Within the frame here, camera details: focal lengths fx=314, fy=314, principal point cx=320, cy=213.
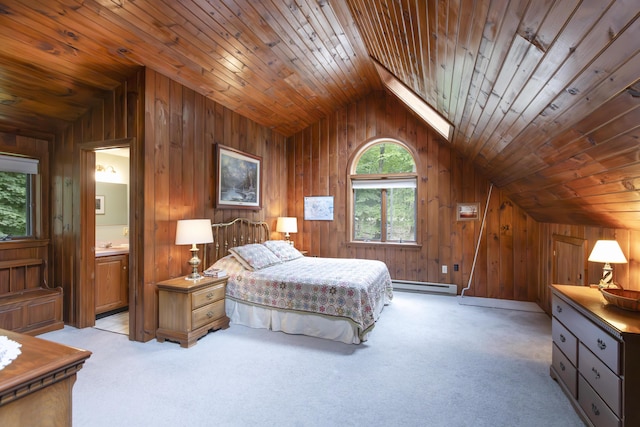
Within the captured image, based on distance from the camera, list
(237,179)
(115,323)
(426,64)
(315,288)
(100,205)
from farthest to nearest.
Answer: (100,205)
(237,179)
(115,323)
(315,288)
(426,64)

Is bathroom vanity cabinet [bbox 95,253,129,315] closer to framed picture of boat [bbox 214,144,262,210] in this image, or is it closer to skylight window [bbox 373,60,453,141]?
framed picture of boat [bbox 214,144,262,210]

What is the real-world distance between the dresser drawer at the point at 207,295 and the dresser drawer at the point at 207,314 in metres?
0.05

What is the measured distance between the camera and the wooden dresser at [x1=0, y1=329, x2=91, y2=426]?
0.92 meters

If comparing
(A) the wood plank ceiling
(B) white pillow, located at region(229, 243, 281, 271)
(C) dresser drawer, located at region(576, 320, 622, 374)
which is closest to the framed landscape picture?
(B) white pillow, located at region(229, 243, 281, 271)

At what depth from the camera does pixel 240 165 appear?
4.55 metres

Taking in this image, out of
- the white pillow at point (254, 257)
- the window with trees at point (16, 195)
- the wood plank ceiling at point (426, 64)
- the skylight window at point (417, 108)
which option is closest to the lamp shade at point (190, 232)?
the white pillow at point (254, 257)

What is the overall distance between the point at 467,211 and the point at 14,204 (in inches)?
235

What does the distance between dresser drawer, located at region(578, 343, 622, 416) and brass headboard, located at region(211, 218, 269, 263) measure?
12.4 feet

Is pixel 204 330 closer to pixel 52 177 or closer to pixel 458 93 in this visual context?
pixel 52 177

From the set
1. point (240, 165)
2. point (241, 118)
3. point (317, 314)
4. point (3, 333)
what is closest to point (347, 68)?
point (241, 118)

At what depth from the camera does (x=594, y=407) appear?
5.95 feet

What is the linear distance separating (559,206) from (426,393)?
2.22m

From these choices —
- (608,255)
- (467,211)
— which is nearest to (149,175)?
(608,255)

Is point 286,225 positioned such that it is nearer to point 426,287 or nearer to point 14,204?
point 426,287
